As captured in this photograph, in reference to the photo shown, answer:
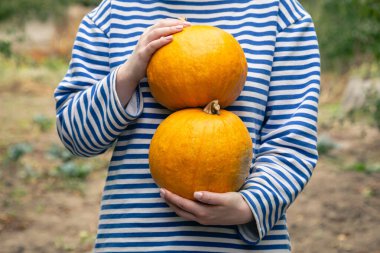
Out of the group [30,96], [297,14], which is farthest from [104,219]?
[30,96]

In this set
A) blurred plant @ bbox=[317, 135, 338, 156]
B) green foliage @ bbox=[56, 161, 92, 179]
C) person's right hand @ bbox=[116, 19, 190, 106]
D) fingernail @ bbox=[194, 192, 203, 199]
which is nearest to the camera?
fingernail @ bbox=[194, 192, 203, 199]

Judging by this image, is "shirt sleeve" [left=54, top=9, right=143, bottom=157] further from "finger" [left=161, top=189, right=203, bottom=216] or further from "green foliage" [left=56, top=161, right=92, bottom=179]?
"green foliage" [left=56, top=161, right=92, bottom=179]

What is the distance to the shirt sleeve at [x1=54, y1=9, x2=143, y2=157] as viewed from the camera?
62.1 inches

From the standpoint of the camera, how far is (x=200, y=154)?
1412 millimetres

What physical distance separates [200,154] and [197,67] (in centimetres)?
22

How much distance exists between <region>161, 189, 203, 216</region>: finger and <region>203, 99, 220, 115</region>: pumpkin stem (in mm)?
228

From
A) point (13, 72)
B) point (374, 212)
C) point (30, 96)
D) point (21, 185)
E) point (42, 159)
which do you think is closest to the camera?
point (374, 212)

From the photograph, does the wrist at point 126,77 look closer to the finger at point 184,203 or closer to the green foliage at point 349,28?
the finger at point 184,203

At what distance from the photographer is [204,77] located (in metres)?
1.46

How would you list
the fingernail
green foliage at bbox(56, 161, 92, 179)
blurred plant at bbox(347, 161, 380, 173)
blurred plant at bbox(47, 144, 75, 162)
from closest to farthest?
1. the fingernail
2. green foliage at bbox(56, 161, 92, 179)
3. blurred plant at bbox(347, 161, 380, 173)
4. blurred plant at bbox(47, 144, 75, 162)

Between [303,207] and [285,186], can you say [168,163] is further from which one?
[303,207]

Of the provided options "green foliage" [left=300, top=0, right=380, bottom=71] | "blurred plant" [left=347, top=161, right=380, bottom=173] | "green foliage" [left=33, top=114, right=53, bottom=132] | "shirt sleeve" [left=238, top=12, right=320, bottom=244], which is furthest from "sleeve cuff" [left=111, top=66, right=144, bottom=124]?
"green foliage" [left=33, top=114, right=53, bottom=132]

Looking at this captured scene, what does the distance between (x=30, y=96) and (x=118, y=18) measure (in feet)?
33.4

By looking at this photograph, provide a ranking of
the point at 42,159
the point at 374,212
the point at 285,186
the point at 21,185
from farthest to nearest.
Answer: the point at 42,159
the point at 21,185
the point at 374,212
the point at 285,186
